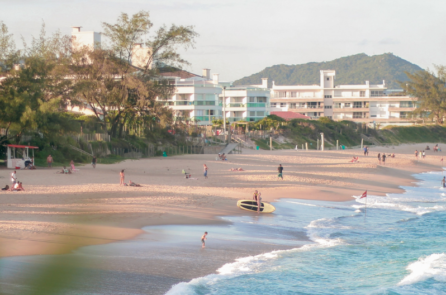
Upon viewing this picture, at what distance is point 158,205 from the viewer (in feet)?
71.1

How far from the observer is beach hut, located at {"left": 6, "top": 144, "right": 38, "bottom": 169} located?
3102cm

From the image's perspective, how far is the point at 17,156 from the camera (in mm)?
33250

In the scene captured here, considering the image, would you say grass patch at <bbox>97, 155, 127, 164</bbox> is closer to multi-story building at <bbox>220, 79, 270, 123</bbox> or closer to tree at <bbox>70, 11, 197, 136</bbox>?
tree at <bbox>70, 11, 197, 136</bbox>

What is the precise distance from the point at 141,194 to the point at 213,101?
57753mm

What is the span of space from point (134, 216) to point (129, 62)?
1164 inches

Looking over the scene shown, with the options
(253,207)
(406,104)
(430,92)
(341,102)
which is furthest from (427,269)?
(406,104)

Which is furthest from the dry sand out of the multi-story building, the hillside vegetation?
the multi-story building

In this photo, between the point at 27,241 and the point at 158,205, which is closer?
the point at 27,241

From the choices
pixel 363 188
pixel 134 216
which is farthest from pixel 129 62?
pixel 134 216

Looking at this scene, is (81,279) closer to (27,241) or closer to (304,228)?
(27,241)

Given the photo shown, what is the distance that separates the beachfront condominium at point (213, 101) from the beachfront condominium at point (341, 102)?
22.4 meters

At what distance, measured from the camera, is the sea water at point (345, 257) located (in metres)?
13.0

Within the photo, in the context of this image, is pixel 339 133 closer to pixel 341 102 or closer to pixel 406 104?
pixel 341 102

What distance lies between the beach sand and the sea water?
33.0 inches
